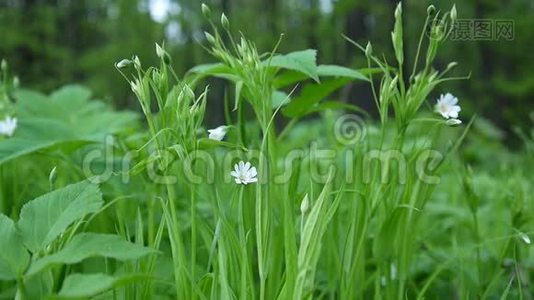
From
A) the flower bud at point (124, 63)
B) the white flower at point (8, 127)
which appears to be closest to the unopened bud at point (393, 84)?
the flower bud at point (124, 63)

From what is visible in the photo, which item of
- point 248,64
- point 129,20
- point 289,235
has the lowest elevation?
point 289,235

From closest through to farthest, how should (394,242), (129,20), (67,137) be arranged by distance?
(394,242) < (67,137) < (129,20)

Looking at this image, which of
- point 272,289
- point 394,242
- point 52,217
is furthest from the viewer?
point 394,242

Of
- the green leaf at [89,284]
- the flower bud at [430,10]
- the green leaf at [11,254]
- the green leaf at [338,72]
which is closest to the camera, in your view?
the green leaf at [89,284]

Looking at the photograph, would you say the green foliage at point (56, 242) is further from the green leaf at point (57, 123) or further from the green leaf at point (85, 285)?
the green leaf at point (57, 123)

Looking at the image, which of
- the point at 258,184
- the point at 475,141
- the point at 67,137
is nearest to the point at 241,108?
the point at 258,184

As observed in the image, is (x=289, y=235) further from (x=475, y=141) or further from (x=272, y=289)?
(x=475, y=141)

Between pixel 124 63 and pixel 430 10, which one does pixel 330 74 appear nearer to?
pixel 430 10
